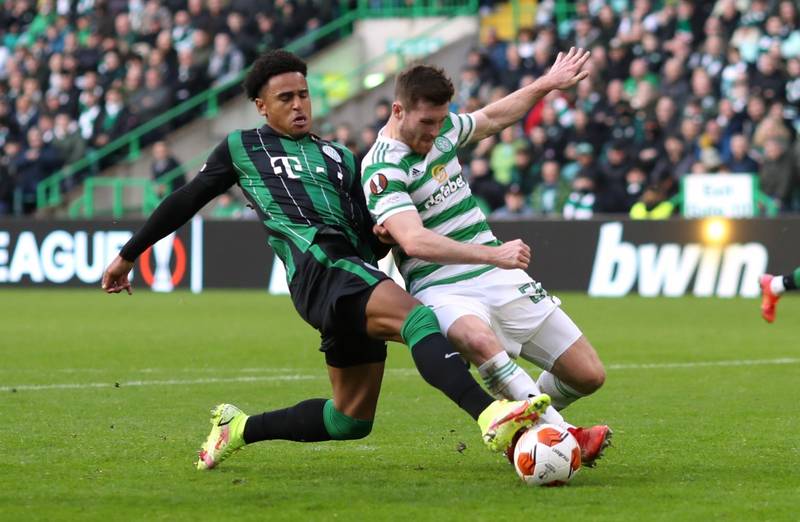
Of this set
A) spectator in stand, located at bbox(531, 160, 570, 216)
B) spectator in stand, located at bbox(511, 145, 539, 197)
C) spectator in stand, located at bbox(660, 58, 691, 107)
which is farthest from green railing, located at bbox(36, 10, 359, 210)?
spectator in stand, located at bbox(660, 58, 691, 107)

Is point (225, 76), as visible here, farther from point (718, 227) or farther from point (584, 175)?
point (718, 227)

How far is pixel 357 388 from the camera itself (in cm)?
645

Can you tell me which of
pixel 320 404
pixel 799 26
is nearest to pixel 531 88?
pixel 320 404

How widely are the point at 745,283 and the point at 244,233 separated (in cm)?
680

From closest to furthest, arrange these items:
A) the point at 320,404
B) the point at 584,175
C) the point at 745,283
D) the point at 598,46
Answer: the point at 320,404 < the point at 745,283 < the point at 584,175 < the point at 598,46

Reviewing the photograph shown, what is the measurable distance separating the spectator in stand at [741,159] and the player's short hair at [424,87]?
13.3 m

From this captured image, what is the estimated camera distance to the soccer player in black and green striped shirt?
6094mm

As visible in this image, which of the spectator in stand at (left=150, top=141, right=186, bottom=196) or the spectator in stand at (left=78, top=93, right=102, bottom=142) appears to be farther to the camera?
the spectator in stand at (left=78, top=93, right=102, bottom=142)

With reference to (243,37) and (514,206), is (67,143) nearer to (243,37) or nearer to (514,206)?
(243,37)

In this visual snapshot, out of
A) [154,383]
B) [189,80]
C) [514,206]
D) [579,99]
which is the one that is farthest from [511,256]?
[189,80]

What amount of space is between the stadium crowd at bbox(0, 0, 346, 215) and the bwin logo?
32.9 ft

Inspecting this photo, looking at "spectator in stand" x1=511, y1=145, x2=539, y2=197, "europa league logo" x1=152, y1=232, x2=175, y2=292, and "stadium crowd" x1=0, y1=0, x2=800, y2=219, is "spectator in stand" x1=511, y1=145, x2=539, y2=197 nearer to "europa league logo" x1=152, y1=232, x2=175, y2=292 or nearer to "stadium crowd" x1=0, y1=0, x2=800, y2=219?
"stadium crowd" x1=0, y1=0, x2=800, y2=219

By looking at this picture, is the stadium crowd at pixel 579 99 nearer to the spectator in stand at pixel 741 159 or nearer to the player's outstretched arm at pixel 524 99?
the spectator in stand at pixel 741 159

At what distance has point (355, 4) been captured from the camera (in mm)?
28125
